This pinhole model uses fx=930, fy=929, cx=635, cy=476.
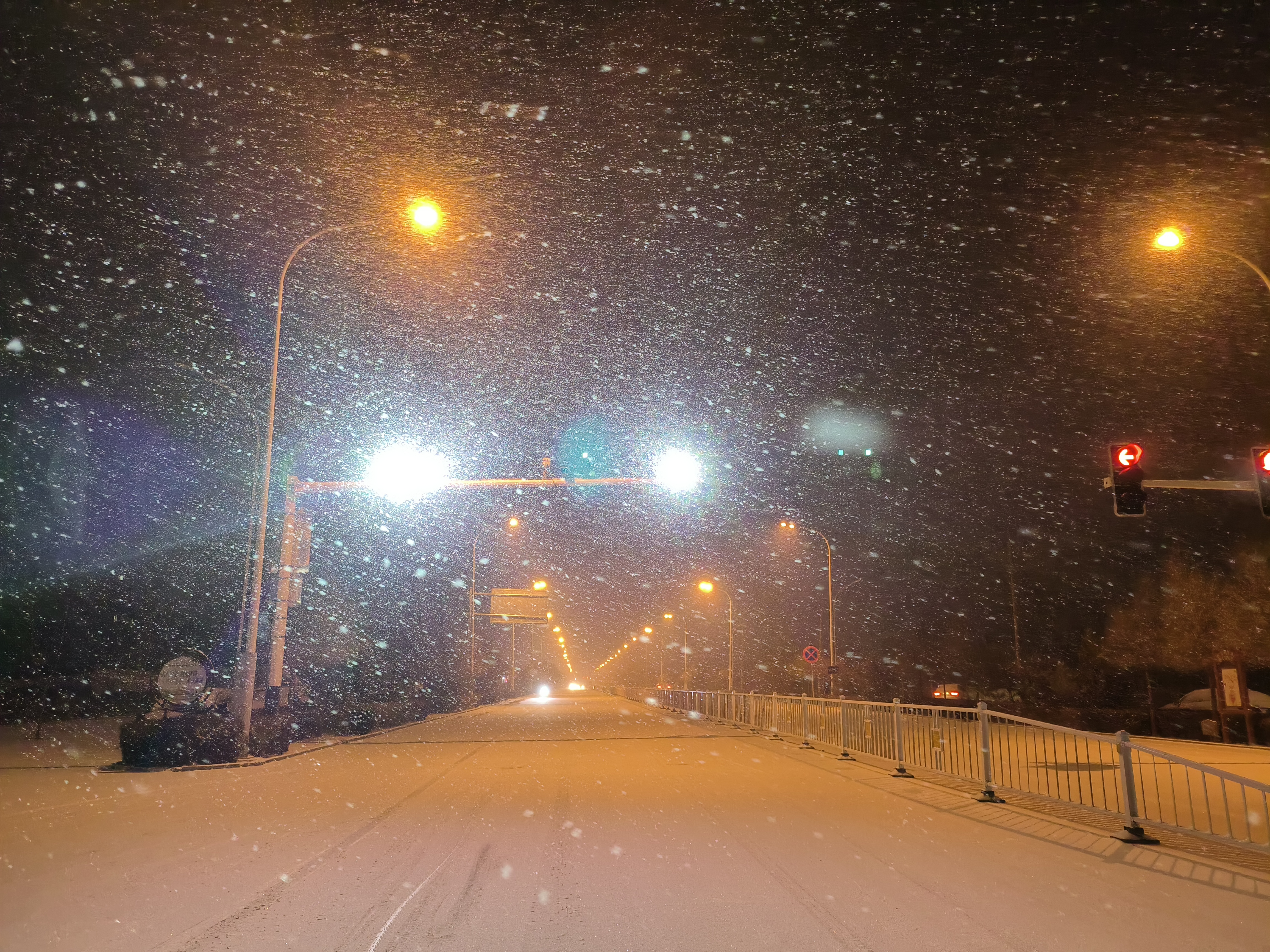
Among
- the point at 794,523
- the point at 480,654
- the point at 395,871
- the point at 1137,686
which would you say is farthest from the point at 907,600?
the point at 395,871

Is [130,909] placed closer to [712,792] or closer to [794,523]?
[712,792]

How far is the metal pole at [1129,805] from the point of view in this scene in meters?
9.10

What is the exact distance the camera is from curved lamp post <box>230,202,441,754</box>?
17719mm

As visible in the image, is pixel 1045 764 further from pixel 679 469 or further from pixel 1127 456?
pixel 679 469

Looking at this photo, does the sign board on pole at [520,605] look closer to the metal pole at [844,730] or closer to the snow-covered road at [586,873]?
the metal pole at [844,730]

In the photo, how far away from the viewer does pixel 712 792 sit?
12750mm

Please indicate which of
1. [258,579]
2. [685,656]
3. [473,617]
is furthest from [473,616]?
[258,579]

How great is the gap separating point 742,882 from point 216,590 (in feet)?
135

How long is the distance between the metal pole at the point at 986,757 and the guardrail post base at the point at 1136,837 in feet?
8.62

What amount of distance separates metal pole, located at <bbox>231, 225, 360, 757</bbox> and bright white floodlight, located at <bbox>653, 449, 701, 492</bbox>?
314 inches

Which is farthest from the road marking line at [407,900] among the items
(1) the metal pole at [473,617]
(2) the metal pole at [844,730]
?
(1) the metal pole at [473,617]

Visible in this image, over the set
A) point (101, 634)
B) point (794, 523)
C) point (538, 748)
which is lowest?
point (538, 748)

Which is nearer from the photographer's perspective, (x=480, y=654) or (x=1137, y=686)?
(x=1137, y=686)

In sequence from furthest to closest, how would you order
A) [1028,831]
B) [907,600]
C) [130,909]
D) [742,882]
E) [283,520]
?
[907,600]
[283,520]
[1028,831]
[742,882]
[130,909]
